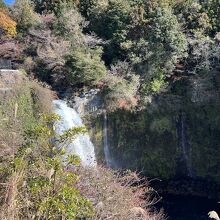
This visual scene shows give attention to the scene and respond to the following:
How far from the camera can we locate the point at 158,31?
23.9 m

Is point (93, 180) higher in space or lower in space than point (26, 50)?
lower

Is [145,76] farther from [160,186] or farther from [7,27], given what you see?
[7,27]

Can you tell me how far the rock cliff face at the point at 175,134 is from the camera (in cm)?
2303

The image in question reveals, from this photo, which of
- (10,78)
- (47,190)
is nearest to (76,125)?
(10,78)

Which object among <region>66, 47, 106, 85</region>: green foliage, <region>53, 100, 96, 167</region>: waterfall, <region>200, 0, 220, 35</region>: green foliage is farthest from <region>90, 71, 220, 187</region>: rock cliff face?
<region>200, 0, 220, 35</region>: green foliage

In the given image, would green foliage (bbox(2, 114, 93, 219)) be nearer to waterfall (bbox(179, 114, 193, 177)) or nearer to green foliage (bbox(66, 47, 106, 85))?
green foliage (bbox(66, 47, 106, 85))

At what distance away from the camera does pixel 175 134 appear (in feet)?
77.4

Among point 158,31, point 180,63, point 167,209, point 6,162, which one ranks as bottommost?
point 167,209

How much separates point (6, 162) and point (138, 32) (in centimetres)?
1868

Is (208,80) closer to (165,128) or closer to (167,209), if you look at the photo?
(165,128)

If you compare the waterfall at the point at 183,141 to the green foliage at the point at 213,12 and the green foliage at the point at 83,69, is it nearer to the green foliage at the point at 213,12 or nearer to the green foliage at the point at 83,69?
the green foliage at the point at 83,69

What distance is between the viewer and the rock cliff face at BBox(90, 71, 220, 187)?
2303 centimetres

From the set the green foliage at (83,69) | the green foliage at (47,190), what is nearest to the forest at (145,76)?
the green foliage at (83,69)

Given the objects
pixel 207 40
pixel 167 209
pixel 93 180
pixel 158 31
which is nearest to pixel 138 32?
pixel 158 31
